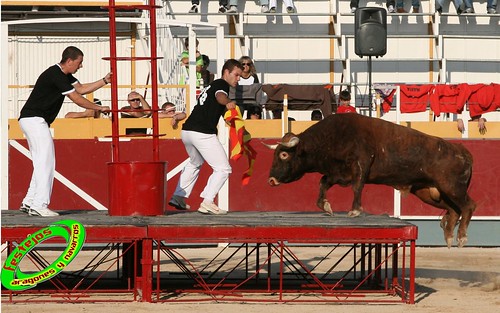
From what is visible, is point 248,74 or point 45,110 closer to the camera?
point 45,110

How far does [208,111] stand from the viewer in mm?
14023

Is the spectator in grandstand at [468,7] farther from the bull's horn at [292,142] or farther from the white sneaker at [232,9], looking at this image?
the bull's horn at [292,142]

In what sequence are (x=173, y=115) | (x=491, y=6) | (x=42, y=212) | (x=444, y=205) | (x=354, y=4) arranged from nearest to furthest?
(x=42, y=212)
(x=444, y=205)
(x=173, y=115)
(x=354, y=4)
(x=491, y=6)

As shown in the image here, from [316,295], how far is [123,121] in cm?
653

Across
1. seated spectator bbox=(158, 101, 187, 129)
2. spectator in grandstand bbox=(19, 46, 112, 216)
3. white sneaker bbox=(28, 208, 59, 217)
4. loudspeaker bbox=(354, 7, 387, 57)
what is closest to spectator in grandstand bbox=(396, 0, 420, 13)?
loudspeaker bbox=(354, 7, 387, 57)

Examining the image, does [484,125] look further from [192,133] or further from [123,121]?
[192,133]

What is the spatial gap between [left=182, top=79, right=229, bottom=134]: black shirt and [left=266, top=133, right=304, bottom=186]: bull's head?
2.37 ft

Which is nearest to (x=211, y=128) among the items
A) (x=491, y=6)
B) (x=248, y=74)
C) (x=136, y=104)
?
(x=136, y=104)

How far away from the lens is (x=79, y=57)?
13.4 m

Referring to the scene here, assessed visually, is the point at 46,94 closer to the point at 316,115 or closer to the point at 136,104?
the point at 136,104

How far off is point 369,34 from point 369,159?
7380 mm

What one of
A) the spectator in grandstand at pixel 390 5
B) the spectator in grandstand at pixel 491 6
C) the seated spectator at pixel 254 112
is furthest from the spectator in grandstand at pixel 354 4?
the seated spectator at pixel 254 112

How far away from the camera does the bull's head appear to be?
1372cm

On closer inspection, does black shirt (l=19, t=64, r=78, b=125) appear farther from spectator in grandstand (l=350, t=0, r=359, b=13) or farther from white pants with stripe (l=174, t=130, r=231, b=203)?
spectator in grandstand (l=350, t=0, r=359, b=13)
